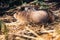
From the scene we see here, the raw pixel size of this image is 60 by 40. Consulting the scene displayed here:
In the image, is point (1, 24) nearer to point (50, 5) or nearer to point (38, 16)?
point (38, 16)

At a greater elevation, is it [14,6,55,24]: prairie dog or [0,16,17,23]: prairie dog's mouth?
[14,6,55,24]: prairie dog

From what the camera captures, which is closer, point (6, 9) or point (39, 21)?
point (39, 21)

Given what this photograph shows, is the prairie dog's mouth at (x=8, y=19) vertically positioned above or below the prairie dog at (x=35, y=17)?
below

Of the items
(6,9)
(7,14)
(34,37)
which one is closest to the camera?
(34,37)

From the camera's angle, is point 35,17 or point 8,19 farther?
point 8,19

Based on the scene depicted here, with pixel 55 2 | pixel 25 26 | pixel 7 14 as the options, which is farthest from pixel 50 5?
pixel 25 26

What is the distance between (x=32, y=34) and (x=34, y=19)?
379 millimetres

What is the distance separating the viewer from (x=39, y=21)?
3.02 m

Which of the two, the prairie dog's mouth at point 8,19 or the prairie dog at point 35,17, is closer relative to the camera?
the prairie dog at point 35,17

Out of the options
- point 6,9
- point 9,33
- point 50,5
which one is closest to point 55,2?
point 50,5

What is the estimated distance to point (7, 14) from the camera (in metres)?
3.59

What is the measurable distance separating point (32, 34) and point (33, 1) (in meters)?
1.34

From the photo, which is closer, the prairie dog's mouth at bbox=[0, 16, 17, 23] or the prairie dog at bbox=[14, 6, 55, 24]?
the prairie dog at bbox=[14, 6, 55, 24]

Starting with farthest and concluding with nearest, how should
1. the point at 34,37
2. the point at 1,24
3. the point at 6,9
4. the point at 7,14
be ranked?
the point at 6,9, the point at 7,14, the point at 1,24, the point at 34,37
